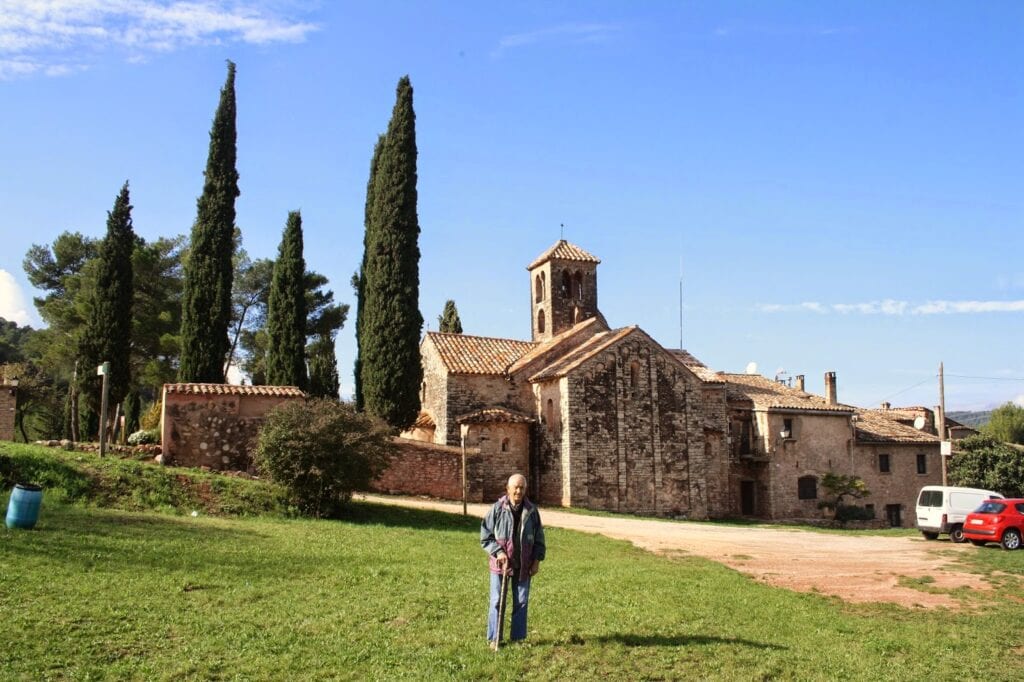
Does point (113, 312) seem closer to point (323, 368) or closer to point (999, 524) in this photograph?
point (323, 368)

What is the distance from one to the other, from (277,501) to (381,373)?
1226 centimetres

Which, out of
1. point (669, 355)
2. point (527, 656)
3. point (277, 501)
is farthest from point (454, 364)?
point (527, 656)

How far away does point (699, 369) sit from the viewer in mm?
40719

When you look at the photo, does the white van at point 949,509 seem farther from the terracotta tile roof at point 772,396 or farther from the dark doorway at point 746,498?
the dark doorway at point 746,498

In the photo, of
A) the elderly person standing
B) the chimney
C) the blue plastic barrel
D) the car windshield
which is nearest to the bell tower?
the chimney

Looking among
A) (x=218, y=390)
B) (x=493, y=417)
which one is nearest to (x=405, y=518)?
(x=218, y=390)

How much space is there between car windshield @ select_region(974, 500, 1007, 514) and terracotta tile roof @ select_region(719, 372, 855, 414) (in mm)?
17698

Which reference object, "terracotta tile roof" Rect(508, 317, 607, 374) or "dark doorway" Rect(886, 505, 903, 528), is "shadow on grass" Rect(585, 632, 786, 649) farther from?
"dark doorway" Rect(886, 505, 903, 528)

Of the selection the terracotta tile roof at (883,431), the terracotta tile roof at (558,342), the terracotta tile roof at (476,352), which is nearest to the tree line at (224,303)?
the terracotta tile roof at (476,352)

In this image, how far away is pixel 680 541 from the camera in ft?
73.5

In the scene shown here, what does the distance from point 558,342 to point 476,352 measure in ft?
12.7

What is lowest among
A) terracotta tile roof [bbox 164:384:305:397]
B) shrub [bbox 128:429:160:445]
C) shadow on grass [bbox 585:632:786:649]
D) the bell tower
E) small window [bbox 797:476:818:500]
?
shadow on grass [bbox 585:632:786:649]

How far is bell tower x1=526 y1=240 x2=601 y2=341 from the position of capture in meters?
41.3

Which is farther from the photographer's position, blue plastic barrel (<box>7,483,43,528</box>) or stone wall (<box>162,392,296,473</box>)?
stone wall (<box>162,392,296,473</box>)
